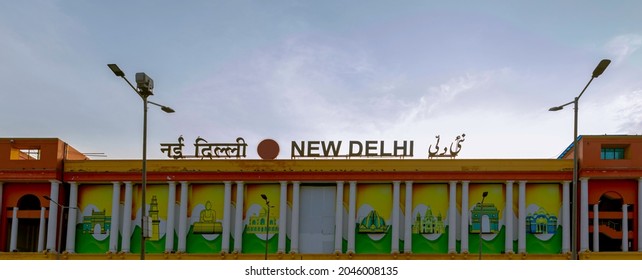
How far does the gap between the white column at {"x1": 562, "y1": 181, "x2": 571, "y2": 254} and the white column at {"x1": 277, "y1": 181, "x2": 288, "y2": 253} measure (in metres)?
25.8

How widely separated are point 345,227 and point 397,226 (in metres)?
4.96

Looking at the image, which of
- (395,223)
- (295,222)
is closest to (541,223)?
(395,223)

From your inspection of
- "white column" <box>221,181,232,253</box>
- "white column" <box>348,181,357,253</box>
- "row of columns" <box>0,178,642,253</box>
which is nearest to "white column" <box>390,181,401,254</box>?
"row of columns" <box>0,178,642,253</box>

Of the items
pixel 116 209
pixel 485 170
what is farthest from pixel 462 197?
pixel 116 209

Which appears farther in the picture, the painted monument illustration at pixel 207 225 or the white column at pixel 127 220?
the painted monument illustration at pixel 207 225

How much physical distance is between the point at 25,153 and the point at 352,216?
3423 centimetres

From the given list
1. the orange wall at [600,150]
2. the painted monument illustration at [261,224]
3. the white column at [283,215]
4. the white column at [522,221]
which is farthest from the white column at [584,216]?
the painted monument illustration at [261,224]

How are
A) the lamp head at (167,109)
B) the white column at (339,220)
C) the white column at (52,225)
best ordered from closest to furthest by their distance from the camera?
the lamp head at (167,109) < the white column at (339,220) < the white column at (52,225)

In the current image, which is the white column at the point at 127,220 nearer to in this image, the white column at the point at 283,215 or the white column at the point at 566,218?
the white column at the point at 283,215

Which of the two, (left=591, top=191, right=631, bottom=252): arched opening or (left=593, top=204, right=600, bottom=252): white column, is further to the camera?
(left=591, top=191, right=631, bottom=252): arched opening

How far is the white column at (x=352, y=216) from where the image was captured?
67188 millimetres

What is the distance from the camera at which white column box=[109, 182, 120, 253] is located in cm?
6846

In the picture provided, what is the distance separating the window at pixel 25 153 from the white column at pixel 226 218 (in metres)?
19.6

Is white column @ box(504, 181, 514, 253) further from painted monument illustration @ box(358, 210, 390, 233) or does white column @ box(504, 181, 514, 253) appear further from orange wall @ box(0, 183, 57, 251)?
orange wall @ box(0, 183, 57, 251)
